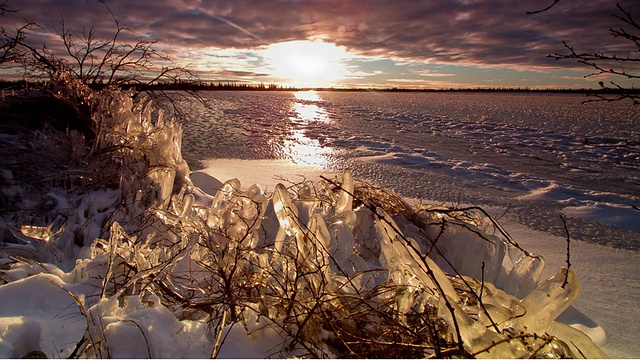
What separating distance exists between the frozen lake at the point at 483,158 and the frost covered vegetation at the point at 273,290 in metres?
1.28

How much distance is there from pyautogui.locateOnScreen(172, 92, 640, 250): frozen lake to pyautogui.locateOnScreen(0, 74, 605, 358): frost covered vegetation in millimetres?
1276

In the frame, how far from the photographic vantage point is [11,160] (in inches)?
155

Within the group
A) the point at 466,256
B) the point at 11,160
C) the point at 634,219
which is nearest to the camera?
the point at 466,256

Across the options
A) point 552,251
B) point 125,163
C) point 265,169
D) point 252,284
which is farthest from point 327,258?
point 265,169

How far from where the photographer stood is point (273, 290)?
1789 millimetres

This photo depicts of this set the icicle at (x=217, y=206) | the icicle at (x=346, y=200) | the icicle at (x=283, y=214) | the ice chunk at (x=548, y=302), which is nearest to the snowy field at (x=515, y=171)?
the ice chunk at (x=548, y=302)

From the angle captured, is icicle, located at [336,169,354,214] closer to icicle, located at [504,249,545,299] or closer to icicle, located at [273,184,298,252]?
icicle, located at [273,184,298,252]

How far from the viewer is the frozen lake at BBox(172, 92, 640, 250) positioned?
179 inches

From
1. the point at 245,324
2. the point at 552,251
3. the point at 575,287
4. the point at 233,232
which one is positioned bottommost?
the point at 552,251

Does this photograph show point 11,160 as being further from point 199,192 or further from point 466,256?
point 466,256

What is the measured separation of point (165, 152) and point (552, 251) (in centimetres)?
408

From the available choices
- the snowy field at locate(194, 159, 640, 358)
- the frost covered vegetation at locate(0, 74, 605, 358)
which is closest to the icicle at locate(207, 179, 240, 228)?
the frost covered vegetation at locate(0, 74, 605, 358)

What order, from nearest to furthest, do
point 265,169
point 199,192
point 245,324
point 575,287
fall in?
1. point 575,287
2. point 245,324
3. point 199,192
4. point 265,169

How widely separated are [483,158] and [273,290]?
22.1ft
